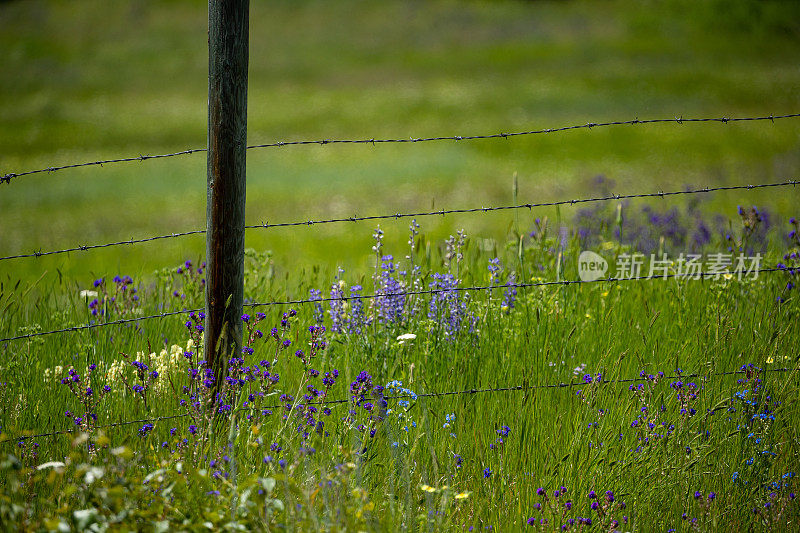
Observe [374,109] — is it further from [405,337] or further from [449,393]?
[449,393]

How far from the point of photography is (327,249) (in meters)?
11.9

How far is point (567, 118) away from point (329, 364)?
71.0ft

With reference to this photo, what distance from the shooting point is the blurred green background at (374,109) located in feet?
46.0

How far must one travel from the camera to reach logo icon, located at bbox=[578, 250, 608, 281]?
219 inches

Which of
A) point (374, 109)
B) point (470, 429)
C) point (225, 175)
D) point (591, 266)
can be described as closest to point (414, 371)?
point (470, 429)

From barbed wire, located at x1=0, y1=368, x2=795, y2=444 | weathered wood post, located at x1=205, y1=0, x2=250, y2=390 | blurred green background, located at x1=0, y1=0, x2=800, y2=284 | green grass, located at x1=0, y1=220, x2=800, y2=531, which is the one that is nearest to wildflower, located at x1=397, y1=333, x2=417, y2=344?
green grass, located at x1=0, y1=220, x2=800, y2=531

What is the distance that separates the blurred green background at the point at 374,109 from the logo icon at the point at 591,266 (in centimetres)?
223

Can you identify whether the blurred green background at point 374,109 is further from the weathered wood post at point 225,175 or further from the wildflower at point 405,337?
the weathered wood post at point 225,175

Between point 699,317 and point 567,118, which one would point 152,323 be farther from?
point 567,118

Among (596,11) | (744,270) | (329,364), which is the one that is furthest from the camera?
(596,11)

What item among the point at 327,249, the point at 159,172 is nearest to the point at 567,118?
the point at 159,172

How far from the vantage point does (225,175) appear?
372 centimetres

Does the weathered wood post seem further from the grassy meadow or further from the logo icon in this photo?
the logo icon

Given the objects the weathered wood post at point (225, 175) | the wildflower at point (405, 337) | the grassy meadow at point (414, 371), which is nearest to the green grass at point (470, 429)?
the grassy meadow at point (414, 371)
